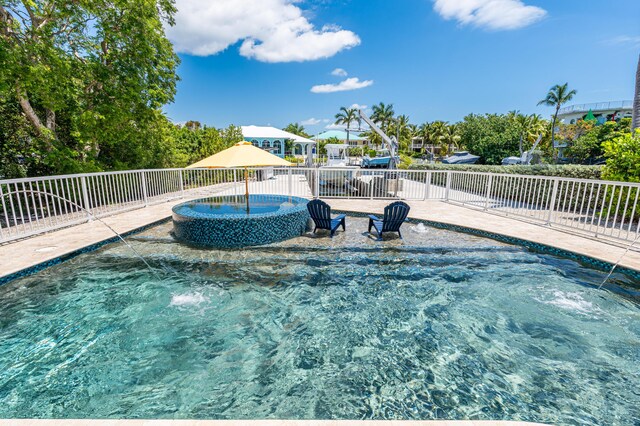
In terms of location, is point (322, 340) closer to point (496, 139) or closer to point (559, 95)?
point (496, 139)

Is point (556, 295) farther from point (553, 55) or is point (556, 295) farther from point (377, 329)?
point (553, 55)

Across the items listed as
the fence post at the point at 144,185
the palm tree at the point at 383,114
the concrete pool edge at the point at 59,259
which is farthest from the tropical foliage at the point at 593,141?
the concrete pool edge at the point at 59,259

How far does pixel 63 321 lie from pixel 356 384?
11.7 feet

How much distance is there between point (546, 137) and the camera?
4138cm

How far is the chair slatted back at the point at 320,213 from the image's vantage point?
20.9 feet

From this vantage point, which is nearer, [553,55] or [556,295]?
[556,295]

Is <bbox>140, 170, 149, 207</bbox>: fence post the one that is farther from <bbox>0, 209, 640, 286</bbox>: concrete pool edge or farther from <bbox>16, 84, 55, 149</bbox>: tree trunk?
<bbox>16, 84, 55, 149</bbox>: tree trunk

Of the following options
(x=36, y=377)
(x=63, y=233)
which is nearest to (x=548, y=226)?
(x=36, y=377)

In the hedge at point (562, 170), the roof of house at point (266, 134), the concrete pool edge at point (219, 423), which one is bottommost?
the concrete pool edge at point (219, 423)

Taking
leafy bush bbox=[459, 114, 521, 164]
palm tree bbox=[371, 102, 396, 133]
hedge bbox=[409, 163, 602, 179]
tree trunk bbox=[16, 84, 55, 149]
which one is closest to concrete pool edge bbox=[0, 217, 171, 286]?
tree trunk bbox=[16, 84, 55, 149]

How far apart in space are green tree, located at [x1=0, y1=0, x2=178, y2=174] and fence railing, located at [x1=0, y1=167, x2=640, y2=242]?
63.2 inches

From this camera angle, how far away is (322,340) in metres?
3.09

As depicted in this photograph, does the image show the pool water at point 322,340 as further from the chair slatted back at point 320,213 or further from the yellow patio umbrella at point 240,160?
the yellow patio umbrella at point 240,160

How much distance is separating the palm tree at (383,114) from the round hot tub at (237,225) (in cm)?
4956
